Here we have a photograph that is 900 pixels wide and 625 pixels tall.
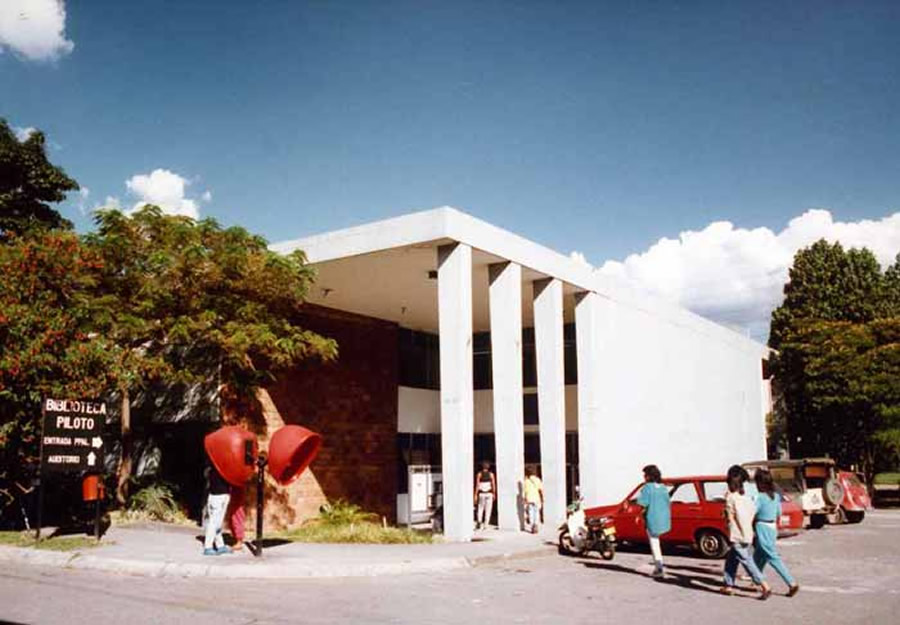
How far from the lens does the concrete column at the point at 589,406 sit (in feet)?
63.7

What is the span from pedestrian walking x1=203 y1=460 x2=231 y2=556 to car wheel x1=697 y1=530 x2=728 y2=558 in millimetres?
8264

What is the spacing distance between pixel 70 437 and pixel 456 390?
7.23 m

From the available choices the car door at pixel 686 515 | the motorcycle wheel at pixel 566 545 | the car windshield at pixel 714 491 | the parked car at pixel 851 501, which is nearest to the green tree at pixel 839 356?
the parked car at pixel 851 501

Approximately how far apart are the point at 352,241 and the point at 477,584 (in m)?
8.36

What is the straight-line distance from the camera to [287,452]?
1286cm

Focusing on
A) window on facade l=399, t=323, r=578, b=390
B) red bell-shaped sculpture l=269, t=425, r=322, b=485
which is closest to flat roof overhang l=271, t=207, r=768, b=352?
window on facade l=399, t=323, r=578, b=390

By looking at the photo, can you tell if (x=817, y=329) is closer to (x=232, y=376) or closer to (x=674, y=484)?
(x=674, y=484)

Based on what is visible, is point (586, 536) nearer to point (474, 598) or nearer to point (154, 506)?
point (474, 598)

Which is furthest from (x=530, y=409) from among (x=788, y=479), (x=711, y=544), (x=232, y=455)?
(x=232, y=455)

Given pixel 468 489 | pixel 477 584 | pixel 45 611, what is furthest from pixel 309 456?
pixel 45 611

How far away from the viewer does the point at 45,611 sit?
8.25m

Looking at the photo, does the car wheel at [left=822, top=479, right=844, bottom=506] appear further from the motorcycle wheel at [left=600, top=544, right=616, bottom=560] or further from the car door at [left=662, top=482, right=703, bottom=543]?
the motorcycle wheel at [left=600, top=544, right=616, bottom=560]

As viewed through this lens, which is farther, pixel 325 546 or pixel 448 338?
pixel 448 338

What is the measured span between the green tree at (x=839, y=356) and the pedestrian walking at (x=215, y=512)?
2591 cm
